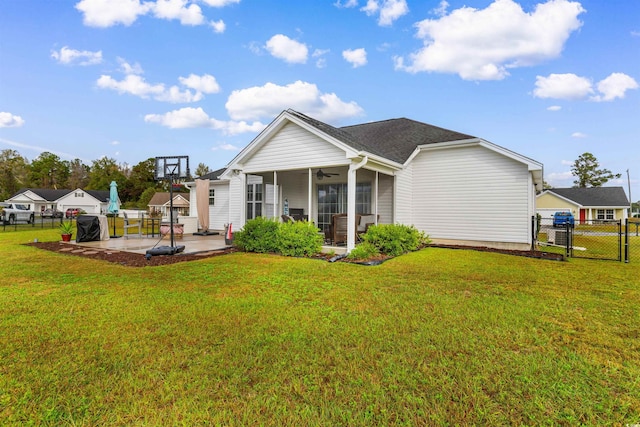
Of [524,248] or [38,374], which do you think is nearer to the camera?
[38,374]

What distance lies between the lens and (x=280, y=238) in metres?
8.92

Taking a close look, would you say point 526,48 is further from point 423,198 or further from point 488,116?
point 423,198

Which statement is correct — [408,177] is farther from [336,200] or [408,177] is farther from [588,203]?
[588,203]

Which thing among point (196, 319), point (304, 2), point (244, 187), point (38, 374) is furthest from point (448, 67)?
point (38, 374)

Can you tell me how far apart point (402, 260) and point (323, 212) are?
525 centimetres

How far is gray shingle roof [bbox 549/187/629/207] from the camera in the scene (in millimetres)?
35469

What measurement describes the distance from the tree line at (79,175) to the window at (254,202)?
4832 centimetres

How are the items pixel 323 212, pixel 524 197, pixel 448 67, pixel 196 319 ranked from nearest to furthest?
pixel 196 319 < pixel 524 197 < pixel 323 212 < pixel 448 67

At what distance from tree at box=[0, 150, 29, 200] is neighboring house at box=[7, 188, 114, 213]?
8973mm

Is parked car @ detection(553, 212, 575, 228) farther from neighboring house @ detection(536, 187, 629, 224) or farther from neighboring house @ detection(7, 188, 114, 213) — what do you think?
neighboring house @ detection(7, 188, 114, 213)

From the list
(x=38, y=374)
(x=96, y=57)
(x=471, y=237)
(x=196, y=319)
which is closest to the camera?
(x=38, y=374)

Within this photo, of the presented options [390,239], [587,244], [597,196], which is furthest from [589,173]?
[390,239]

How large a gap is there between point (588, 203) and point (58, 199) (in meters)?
75.5

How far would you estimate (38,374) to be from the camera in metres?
2.48
